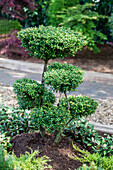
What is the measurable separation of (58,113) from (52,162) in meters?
0.69

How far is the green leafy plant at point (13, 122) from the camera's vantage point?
360 centimetres

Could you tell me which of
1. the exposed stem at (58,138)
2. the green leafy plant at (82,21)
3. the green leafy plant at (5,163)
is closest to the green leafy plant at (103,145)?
the exposed stem at (58,138)

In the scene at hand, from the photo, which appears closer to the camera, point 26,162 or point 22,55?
point 26,162

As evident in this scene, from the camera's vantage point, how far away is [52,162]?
2.91 meters

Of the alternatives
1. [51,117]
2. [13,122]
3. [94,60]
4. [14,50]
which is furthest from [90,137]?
[14,50]

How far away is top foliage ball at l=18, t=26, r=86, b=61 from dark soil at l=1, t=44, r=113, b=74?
6163mm

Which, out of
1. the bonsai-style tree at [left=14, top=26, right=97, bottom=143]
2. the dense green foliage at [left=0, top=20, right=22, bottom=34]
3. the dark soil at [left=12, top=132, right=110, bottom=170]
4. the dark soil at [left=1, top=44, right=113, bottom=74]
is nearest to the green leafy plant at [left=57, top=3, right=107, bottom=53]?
the dark soil at [left=1, top=44, right=113, bottom=74]

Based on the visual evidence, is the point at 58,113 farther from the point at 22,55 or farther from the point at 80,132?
the point at 22,55

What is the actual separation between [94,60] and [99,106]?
474 centimetres

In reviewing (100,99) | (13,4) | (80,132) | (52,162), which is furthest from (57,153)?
(13,4)

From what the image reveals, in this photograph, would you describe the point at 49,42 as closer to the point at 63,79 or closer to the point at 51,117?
the point at 63,79

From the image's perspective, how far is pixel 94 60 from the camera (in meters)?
9.62

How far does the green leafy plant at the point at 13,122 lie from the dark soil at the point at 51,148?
0.24m

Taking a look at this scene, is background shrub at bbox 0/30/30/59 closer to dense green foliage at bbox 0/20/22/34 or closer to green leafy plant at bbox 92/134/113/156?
dense green foliage at bbox 0/20/22/34
